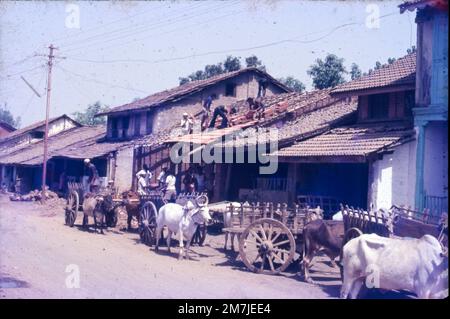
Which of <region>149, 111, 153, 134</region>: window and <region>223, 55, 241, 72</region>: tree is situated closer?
<region>149, 111, 153, 134</region>: window

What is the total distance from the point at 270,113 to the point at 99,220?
807 cm

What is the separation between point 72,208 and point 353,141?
10.3 m

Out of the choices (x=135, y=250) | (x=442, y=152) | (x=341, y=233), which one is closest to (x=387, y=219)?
(x=341, y=233)

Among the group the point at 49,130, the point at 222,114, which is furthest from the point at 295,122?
the point at 49,130

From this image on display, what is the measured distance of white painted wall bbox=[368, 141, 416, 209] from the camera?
13969 millimetres

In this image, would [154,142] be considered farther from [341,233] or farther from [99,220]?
[341,233]

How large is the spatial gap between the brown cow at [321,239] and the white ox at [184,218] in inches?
110

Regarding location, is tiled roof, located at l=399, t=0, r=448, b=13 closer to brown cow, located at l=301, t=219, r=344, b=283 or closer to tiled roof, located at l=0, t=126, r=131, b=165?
brown cow, located at l=301, t=219, r=344, b=283

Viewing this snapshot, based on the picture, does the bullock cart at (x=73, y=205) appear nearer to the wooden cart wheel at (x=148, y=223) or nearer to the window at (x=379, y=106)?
the wooden cart wheel at (x=148, y=223)

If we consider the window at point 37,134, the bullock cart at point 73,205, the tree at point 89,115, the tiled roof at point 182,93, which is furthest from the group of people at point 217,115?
the tree at point 89,115

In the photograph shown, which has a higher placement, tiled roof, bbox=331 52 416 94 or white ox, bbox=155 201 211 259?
tiled roof, bbox=331 52 416 94

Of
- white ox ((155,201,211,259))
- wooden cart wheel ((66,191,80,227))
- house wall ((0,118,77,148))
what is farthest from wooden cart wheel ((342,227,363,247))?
house wall ((0,118,77,148))

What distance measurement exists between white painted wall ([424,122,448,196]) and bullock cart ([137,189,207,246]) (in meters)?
6.39

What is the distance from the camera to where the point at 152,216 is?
14.7 metres
